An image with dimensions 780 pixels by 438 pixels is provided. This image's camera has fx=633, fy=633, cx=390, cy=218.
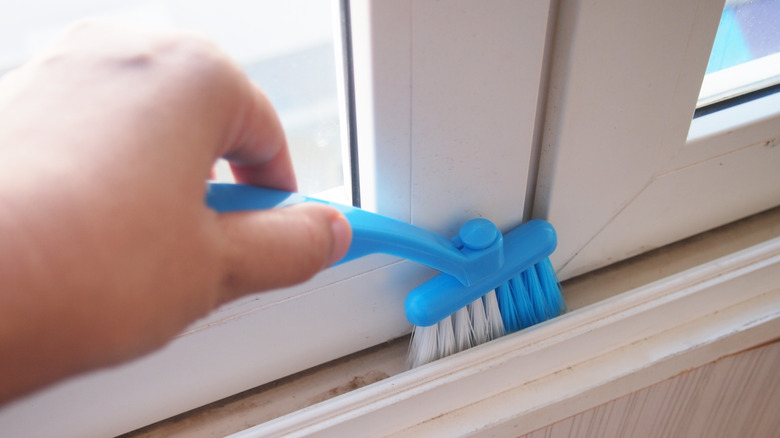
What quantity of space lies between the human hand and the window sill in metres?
0.23

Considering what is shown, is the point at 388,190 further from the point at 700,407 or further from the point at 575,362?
the point at 700,407

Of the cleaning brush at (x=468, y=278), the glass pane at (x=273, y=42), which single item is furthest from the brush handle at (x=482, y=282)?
the glass pane at (x=273, y=42)

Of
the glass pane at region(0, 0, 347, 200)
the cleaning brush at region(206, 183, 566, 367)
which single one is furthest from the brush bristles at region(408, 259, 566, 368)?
the glass pane at region(0, 0, 347, 200)

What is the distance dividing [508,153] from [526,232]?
73mm

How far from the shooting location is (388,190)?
46 centimetres

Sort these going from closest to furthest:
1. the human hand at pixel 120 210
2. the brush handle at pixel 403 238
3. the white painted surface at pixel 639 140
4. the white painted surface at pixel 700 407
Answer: the human hand at pixel 120 210
the brush handle at pixel 403 238
the white painted surface at pixel 639 140
the white painted surface at pixel 700 407

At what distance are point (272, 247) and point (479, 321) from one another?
29 cm

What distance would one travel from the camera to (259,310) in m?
0.47

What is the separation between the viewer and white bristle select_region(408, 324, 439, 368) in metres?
0.52

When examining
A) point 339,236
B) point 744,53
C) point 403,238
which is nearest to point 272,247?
point 339,236

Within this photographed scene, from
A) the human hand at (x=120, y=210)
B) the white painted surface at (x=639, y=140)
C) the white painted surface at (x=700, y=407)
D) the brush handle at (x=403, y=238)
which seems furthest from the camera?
the white painted surface at (x=700, y=407)

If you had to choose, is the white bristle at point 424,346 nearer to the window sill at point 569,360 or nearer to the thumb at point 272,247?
the window sill at point 569,360

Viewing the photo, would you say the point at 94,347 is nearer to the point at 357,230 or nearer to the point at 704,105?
the point at 357,230

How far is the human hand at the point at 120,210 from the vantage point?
0.22 metres
